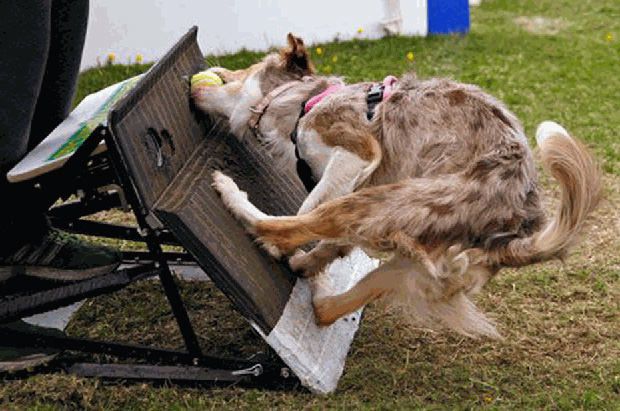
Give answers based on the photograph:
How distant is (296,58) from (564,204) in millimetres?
1534

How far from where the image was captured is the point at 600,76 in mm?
8297

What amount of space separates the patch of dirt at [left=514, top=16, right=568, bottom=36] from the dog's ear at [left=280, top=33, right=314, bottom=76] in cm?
608

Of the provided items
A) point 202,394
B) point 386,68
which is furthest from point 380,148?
point 386,68

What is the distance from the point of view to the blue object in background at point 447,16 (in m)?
9.55

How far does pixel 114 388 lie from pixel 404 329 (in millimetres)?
1314

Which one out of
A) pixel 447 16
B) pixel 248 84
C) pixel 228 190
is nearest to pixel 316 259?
pixel 228 190

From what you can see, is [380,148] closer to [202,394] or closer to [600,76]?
[202,394]

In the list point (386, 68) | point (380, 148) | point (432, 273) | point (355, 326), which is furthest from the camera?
point (386, 68)

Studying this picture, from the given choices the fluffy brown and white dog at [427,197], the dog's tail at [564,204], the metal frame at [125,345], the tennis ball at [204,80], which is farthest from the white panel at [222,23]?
the dog's tail at [564,204]

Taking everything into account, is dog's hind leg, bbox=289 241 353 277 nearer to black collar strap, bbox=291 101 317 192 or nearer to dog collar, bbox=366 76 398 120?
black collar strap, bbox=291 101 317 192

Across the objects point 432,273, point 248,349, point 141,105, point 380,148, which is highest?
point 141,105

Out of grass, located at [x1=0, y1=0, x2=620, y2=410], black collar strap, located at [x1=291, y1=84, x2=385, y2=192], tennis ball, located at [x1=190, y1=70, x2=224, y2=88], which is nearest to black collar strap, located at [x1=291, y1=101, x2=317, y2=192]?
black collar strap, located at [x1=291, y1=84, x2=385, y2=192]

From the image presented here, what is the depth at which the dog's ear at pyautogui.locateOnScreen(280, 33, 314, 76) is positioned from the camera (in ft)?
15.0

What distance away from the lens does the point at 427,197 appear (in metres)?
3.66
